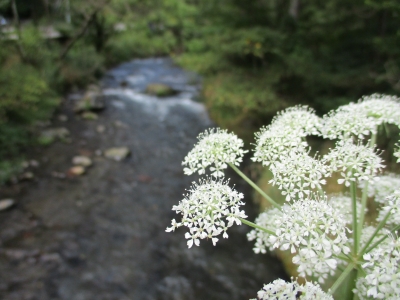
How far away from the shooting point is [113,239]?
23.2 ft

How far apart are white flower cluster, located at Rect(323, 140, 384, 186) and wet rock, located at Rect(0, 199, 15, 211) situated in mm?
8167

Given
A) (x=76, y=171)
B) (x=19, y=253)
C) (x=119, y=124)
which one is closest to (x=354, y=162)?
(x=19, y=253)

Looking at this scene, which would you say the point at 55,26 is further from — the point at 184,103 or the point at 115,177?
the point at 115,177

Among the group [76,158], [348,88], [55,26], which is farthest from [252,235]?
[55,26]

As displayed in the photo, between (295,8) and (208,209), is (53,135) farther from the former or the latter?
(208,209)

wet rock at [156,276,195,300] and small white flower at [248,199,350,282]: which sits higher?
small white flower at [248,199,350,282]

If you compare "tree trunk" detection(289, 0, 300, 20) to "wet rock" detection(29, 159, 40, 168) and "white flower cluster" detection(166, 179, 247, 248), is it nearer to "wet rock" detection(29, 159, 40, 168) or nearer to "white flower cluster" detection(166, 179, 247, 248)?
"white flower cluster" detection(166, 179, 247, 248)

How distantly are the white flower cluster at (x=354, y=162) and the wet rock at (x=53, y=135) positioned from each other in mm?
10870

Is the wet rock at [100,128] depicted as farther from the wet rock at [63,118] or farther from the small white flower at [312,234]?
the small white flower at [312,234]

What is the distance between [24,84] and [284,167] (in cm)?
1101

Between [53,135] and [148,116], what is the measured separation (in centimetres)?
451

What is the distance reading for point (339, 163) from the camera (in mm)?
1981

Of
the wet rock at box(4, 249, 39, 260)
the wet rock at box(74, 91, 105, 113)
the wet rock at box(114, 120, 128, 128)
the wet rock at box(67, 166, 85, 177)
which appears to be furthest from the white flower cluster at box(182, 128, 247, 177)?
the wet rock at box(74, 91, 105, 113)

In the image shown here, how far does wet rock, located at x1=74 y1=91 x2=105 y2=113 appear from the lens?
1358cm
